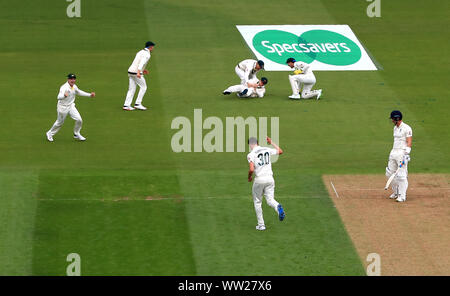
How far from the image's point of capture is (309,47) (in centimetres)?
3675

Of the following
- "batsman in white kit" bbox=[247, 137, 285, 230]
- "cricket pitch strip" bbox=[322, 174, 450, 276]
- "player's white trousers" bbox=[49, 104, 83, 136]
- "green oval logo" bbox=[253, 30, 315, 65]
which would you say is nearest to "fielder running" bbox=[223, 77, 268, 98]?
"green oval logo" bbox=[253, 30, 315, 65]

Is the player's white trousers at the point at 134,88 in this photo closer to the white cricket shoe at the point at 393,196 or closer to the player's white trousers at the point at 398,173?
the player's white trousers at the point at 398,173

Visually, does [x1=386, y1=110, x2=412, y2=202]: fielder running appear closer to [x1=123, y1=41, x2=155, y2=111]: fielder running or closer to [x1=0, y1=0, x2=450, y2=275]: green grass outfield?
[x1=0, y1=0, x2=450, y2=275]: green grass outfield

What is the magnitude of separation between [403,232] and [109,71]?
15.7 metres

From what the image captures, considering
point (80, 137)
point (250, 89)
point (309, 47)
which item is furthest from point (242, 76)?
point (80, 137)

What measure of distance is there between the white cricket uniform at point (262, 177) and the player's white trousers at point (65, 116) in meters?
7.53

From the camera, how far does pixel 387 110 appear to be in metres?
31.3

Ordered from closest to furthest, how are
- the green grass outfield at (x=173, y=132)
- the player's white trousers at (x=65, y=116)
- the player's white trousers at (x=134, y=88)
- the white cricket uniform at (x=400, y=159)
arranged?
the green grass outfield at (x=173, y=132)
the white cricket uniform at (x=400, y=159)
the player's white trousers at (x=65, y=116)
the player's white trousers at (x=134, y=88)

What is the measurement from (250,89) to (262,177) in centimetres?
1072

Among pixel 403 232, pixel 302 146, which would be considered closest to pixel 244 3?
pixel 302 146

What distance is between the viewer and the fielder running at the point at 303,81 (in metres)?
32.1

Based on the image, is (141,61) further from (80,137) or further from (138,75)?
(80,137)

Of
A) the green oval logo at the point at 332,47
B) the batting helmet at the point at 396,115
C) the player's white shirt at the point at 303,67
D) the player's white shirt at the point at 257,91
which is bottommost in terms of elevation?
the batting helmet at the point at 396,115

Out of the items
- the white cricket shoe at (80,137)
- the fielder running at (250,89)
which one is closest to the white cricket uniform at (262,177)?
the white cricket shoe at (80,137)
